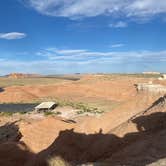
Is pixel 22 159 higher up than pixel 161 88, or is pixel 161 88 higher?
pixel 161 88

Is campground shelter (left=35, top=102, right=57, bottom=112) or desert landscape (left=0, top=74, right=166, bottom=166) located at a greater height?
desert landscape (left=0, top=74, right=166, bottom=166)

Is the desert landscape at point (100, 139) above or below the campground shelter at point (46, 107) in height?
above

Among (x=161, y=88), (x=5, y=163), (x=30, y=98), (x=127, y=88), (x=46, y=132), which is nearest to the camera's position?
(x=5, y=163)

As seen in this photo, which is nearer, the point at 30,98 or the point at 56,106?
the point at 56,106

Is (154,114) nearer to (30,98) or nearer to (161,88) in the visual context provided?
(161,88)

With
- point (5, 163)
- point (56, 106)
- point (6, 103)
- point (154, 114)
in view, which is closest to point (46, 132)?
point (5, 163)

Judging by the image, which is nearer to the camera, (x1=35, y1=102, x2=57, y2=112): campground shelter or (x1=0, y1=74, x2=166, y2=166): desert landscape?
(x1=0, y1=74, x2=166, y2=166): desert landscape

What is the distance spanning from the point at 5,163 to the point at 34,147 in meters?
4.62

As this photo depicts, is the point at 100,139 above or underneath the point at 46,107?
above

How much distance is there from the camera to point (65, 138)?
79.2 feet

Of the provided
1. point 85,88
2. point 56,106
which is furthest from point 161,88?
point 85,88

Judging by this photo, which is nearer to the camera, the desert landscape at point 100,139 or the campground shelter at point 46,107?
the desert landscape at point 100,139

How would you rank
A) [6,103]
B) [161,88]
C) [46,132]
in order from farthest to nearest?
[6,103]
[161,88]
[46,132]

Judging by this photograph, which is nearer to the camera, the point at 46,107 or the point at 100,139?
the point at 100,139
